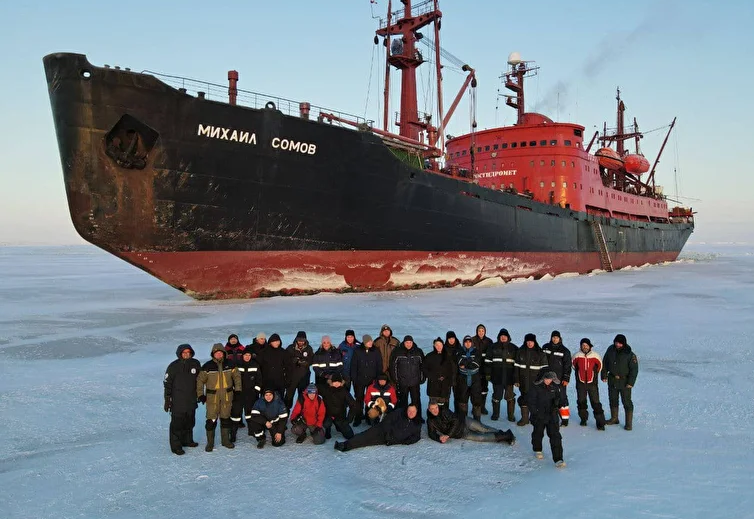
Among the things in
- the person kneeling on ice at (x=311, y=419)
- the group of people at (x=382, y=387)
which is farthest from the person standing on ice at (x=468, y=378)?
the person kneeling on ice at (x=311, y=419)

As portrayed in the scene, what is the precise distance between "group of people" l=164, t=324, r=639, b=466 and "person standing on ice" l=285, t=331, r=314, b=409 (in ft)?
0.04

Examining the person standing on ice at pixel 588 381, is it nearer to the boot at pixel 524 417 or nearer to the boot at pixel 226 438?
the boot at pixel 524 417

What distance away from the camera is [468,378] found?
225 inches

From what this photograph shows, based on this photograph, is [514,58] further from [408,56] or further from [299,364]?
[299,364]

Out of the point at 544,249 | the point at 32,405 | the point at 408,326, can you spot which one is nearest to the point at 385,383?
the point at 32,405

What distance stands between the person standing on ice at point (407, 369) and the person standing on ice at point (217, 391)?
1859 mm

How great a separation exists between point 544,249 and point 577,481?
21801 mm

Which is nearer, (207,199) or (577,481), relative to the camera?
(577,481)

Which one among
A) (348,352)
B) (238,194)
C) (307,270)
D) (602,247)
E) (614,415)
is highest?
(238,194)

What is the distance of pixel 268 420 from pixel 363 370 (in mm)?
1253

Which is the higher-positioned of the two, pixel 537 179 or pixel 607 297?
pixel 537 179

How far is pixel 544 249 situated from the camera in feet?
81.0

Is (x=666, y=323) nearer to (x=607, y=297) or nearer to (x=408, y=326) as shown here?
(x=607, y=297)

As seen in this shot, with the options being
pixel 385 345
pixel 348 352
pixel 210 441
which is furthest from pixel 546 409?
pixel 210 441
